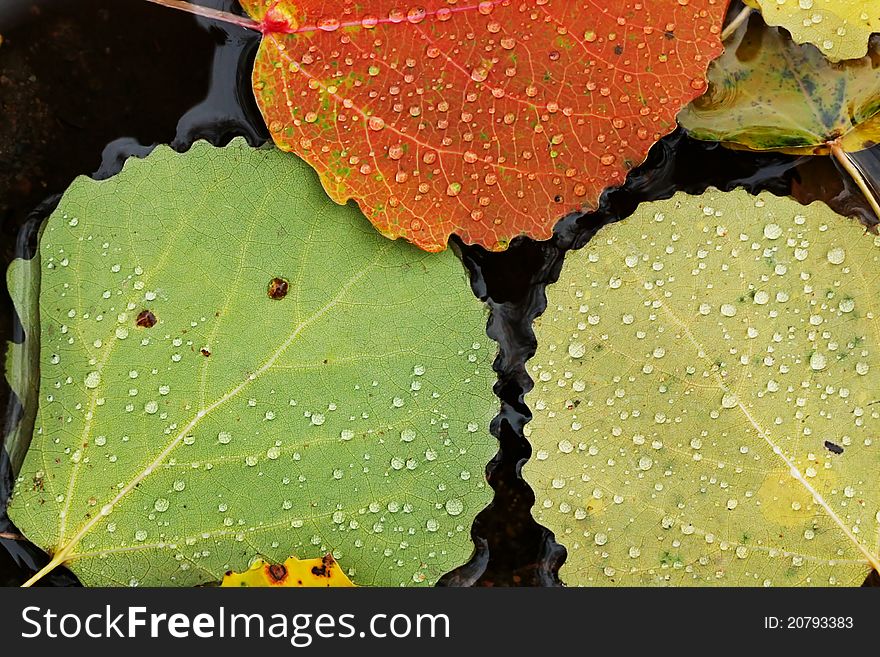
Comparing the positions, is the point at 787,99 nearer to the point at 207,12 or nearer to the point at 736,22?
the point at 736,22

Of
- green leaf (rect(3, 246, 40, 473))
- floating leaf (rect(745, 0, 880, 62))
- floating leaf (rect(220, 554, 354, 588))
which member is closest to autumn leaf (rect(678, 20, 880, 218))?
floating leaf (rect(745, 0, 880, 62))

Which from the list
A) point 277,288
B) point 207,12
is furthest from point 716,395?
point 207,12

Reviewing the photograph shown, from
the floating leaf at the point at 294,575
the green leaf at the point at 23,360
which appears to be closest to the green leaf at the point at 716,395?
the floating leaf at the point at 294,575

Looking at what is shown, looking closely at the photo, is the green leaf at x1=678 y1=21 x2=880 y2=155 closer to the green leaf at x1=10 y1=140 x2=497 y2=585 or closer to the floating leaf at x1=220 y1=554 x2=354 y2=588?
the green leaf at x1=10 y1=140 x2=497 y2=585

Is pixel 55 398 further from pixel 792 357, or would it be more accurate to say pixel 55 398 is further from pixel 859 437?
pixel 859 437

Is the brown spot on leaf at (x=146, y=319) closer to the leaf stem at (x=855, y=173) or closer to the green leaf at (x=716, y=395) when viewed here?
the green leaf at (x=716, y=395)
